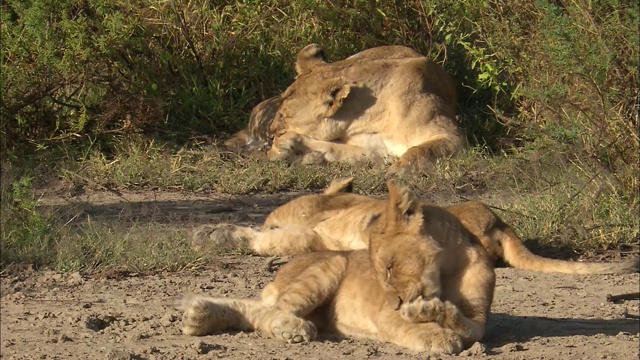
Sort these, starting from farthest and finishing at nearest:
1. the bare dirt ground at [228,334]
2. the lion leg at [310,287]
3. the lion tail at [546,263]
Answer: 1. the lion tail at [546,263]
2. the lion leg at [310,287]
3. the bare dirt ground at [228,334]

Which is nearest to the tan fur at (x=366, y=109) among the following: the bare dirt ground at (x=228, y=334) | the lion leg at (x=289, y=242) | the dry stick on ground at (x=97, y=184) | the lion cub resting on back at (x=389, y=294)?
the dry stick on ground at (x=97, y=184)

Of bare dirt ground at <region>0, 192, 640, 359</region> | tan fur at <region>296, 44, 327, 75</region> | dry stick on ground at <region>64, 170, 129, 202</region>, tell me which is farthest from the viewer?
tan fur at <region>296, 44, 327, 75</region>

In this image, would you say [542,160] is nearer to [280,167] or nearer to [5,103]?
[280,167]

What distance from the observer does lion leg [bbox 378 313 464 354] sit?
4930 millimetres

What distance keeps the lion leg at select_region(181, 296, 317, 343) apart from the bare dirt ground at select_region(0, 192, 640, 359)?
0.15 feet

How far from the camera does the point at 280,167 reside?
9.05 meters

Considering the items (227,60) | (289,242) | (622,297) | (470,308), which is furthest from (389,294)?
(227,60)

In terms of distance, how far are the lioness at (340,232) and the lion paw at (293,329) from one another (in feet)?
4.04

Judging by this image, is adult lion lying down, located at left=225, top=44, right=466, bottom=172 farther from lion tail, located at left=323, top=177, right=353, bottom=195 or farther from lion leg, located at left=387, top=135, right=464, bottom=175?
lion tail, located at left=323, top=177, right=353, bottom=195

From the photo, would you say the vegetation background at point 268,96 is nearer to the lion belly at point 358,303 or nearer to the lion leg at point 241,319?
the lion leg at point 241,319

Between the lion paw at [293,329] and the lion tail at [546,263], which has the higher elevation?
the lion paw at [293,329]

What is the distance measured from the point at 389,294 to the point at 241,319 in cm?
87

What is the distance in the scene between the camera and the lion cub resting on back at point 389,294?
482 cm

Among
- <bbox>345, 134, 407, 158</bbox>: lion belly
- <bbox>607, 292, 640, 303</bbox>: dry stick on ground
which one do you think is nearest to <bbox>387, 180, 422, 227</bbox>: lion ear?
<bbox>607, 292, 640, 303</bbox>: dry stick on ground
